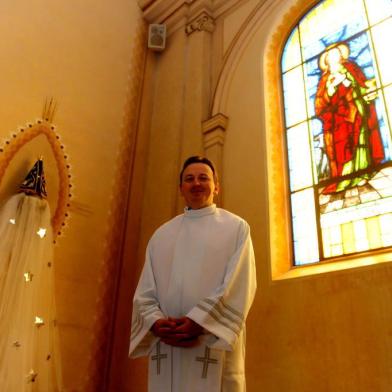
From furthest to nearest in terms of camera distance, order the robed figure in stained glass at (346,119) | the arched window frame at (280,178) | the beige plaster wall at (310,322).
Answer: the robed figure in stained glass at (346,119), the arched window frame at (280,178), the beige plaster wall at (310,322)

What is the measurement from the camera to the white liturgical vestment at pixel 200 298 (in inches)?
74.8

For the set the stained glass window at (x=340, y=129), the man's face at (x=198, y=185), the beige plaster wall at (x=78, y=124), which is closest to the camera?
the man's face at (x=198, y=185)

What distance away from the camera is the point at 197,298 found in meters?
2.05

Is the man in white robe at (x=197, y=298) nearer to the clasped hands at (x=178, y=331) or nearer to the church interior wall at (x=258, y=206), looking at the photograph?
the clasped hands at (x=178, y=331)

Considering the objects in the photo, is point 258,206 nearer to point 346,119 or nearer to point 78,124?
point 346,119

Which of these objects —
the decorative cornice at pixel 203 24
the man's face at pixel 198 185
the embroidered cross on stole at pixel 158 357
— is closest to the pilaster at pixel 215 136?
the decorative cornice at pixel 203 24

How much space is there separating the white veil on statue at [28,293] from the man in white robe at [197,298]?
1350mm

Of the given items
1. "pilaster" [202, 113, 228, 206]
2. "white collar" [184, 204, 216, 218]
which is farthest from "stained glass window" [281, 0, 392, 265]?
"white collar" [184, 204, 216, 218]

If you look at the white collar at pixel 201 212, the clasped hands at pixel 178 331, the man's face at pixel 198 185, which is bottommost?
the clasped hands at pixel 178 331

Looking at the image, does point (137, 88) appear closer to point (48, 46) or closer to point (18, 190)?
point (48, 46)

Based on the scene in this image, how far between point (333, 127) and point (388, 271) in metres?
1.61

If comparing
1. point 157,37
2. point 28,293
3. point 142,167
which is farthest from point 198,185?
point 157,37

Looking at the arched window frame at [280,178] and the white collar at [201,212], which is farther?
the arched window frame at [280,178]

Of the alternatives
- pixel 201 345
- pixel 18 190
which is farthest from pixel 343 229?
pixel 18 190
